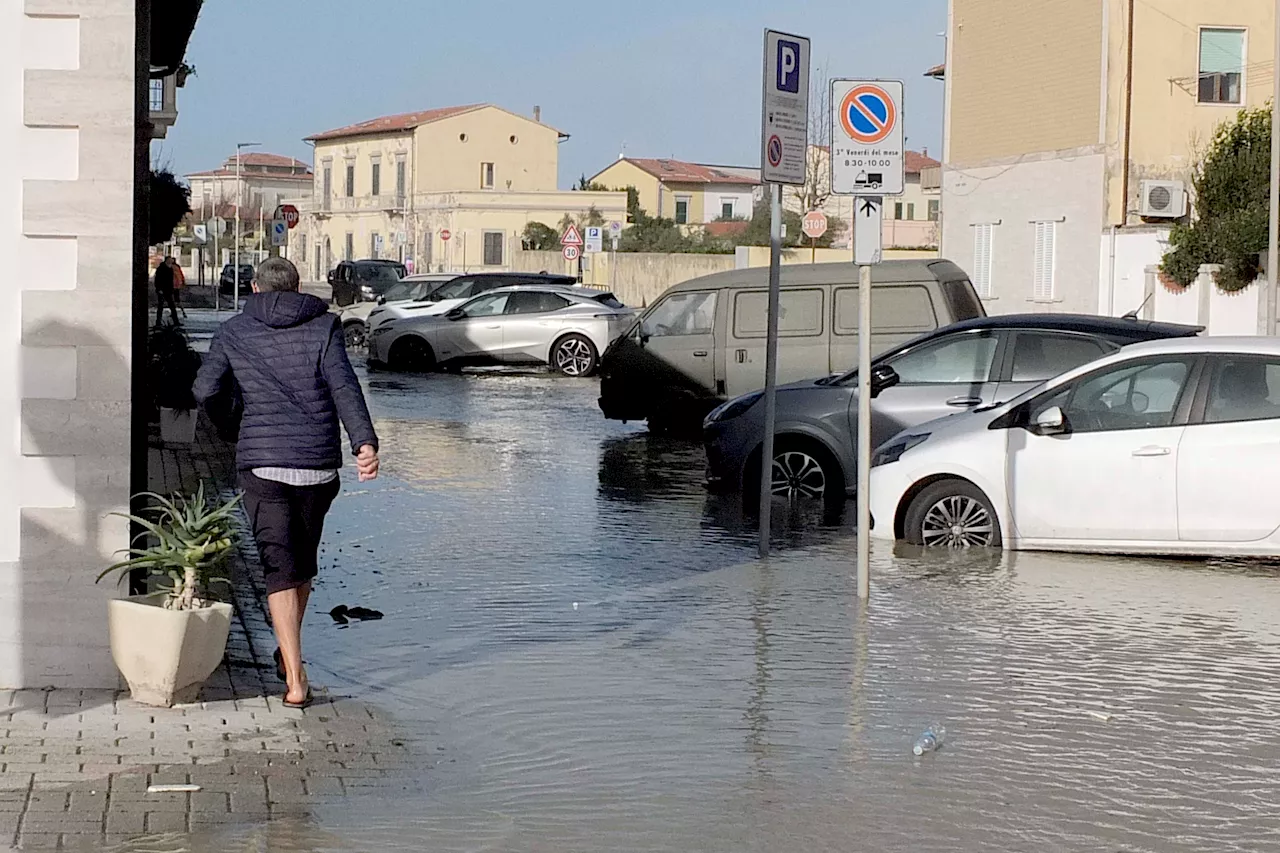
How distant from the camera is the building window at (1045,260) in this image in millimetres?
43719

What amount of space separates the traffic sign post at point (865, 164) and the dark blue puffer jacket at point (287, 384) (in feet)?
11.8

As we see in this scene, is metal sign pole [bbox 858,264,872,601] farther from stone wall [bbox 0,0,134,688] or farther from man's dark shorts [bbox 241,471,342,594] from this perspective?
stone wall [bbox 0,0,134,688]

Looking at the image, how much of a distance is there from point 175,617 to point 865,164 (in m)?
4.86

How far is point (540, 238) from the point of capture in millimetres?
87250

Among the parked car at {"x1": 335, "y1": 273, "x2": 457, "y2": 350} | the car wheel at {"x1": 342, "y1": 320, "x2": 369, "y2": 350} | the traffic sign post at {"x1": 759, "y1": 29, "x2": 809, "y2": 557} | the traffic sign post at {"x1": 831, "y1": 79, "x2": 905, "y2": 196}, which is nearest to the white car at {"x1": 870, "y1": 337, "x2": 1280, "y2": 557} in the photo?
the traffic sign post at {"x1": 759, "y1": 29, "x2": 809, "y2": 557}

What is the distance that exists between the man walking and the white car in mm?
5524

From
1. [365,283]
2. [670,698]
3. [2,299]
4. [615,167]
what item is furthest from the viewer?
[615,167]

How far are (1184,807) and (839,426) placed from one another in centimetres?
805

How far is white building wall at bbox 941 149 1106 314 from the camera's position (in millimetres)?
42250

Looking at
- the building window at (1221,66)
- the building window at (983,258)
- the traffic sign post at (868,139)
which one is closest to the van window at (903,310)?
the traffic sign post at (868,139)

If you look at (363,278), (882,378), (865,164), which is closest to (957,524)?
(882,378)

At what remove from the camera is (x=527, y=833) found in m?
5.77

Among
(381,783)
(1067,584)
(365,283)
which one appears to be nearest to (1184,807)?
(381,783)

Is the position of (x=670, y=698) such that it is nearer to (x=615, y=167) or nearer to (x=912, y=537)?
(x=912, y=537)
